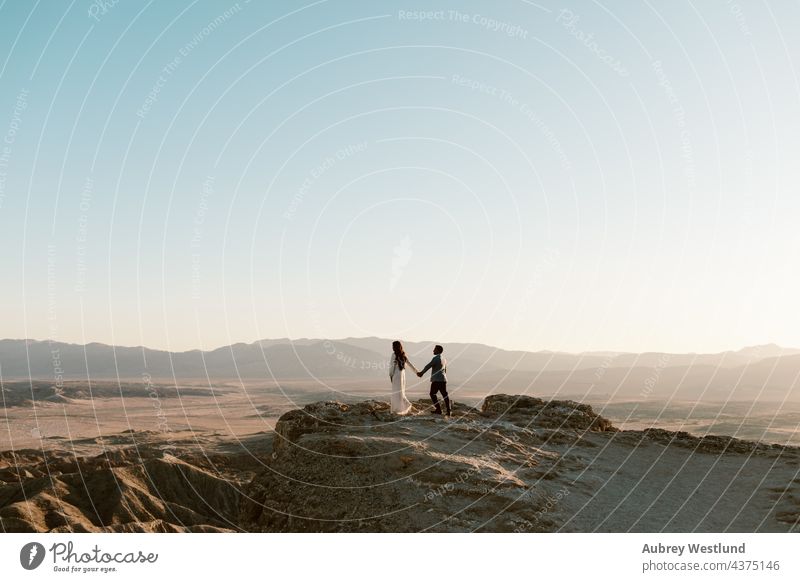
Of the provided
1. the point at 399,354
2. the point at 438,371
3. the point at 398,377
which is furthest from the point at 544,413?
the point at 399,354

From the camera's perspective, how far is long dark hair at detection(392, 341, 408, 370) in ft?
68.5

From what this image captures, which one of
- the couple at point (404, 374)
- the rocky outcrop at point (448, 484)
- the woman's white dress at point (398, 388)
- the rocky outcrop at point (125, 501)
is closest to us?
the rocky outcrop at point (448, 484)

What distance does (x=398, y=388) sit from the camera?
2220 centimetres

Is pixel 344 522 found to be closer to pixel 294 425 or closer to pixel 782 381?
pixel 294 425

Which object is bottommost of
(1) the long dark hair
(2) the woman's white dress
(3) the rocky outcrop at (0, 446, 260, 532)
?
(3) the rocky outcrop at (0, 446, 260, 532)

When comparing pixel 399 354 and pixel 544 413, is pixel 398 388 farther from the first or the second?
pixel 544 413

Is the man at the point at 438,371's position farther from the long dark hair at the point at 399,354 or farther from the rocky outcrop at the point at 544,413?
the rocky outcrop at the point at 544,413

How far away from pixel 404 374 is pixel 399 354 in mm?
1172

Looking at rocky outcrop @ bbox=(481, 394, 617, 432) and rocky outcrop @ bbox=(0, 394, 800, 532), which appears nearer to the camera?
rocky outcrop @ bbox=(0, 394, 800, 532)

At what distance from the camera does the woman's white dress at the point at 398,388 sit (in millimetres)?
21797

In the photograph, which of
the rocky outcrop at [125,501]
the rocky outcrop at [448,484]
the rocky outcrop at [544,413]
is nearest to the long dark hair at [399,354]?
the rocky outcrop at [448,484]

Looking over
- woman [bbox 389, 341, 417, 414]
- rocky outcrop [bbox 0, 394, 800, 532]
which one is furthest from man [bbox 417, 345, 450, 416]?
rocky outcrop [bbox 0, 394, 800, 532]

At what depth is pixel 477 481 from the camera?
16.3m

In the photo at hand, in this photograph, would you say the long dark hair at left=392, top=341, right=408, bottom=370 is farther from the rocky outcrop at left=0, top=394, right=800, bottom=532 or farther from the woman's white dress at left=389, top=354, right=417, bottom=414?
the rocky outcrop at left=0, top=394, right=800, bottom=532
